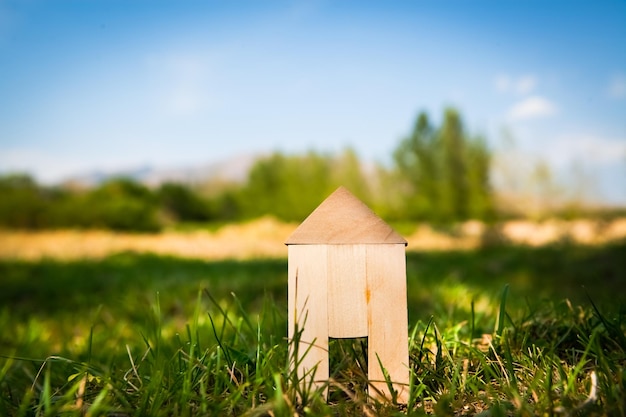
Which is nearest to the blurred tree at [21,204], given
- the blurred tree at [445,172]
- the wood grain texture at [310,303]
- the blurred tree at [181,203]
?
the blurred tree at [181,203]

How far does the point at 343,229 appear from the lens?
1164 mm


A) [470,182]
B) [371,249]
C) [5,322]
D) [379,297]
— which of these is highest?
[470,182]

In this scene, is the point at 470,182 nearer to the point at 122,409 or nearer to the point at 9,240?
the point at 9,240

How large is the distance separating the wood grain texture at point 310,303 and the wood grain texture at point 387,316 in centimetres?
10

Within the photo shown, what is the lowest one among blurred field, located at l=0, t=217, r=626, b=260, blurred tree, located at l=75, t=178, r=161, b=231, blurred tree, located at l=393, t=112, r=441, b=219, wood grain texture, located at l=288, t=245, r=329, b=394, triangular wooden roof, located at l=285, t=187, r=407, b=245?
blurred field, located at l=0, t=217, r=626, b=260

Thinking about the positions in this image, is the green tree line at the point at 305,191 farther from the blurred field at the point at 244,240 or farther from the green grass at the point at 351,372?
the green grass at the point at 351,372

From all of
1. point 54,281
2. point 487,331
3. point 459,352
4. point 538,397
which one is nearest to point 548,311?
point 487,331

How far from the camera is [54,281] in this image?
19.9 ft

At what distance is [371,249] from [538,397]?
0.44 metres

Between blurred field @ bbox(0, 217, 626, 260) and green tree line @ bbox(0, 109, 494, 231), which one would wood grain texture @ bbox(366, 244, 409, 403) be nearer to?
blurred field @ bbox(0, 217, 626, 260)

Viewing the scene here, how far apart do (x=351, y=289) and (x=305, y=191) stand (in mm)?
21611

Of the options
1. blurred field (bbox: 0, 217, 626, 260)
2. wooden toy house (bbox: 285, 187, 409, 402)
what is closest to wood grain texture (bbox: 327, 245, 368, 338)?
wooden toy house (bbox: 285, 187, 409, 402)

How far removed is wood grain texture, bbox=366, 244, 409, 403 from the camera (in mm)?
1167

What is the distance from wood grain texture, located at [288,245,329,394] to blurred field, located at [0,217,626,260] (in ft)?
28.3
